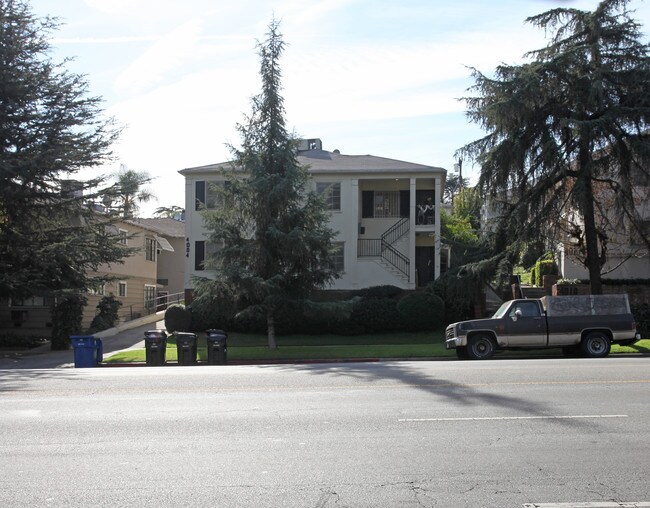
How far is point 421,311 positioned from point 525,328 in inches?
368

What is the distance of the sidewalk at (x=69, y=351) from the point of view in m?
23.1

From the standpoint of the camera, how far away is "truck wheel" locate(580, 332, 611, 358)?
19.7 m

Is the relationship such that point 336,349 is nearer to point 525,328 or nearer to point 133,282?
point 525,328

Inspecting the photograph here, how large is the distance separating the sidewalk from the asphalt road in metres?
11.6

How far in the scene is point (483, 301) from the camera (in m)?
30.0

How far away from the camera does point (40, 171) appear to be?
27234mm

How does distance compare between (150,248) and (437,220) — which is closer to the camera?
(437,220)

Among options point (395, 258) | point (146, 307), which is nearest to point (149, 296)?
point (146, 307)

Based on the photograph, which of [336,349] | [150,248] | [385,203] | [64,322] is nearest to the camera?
[336,349]

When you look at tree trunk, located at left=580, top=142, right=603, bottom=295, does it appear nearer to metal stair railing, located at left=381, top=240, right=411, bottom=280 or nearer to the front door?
metal stair railing, located at left=381, top=240, right=411, bottom=280

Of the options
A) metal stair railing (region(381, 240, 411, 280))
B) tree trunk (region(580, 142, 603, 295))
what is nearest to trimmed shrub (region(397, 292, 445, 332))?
metal stair railing (region(381, 240, 411, 280))

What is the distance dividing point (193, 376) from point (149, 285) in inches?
1259

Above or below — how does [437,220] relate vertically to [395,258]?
above

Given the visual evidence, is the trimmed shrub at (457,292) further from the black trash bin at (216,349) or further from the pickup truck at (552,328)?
the black trash bin at (216,349)
